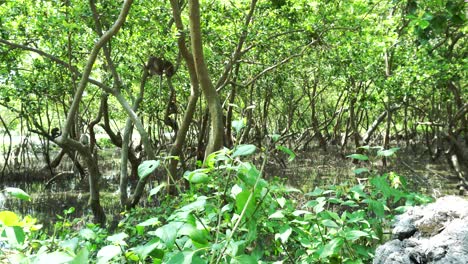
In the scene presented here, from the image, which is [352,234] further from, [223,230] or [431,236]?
[223,230]

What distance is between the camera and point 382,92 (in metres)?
10.2

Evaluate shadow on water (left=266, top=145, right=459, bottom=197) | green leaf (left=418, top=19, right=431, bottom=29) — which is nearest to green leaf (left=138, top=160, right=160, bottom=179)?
green leaf (left=418, top=19, right=431, bottom=29)

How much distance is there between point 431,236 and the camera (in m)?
1.55

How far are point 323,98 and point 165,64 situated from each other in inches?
691

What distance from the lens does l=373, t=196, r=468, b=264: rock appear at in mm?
1386

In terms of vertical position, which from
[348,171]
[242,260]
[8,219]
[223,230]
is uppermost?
[8,219]

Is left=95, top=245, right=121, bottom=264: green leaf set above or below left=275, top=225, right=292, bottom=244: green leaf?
→ above

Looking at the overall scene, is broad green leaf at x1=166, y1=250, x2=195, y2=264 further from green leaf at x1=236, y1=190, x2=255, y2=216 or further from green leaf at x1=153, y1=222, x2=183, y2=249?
green leaf at x1=236, y1=190, x2=255, y2=216

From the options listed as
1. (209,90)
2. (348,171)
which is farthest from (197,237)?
(348,171)

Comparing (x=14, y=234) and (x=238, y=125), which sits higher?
(x=238, y=125)

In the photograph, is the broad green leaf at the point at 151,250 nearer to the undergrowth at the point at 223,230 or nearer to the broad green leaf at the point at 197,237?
the undergrowth at the point at 223,230

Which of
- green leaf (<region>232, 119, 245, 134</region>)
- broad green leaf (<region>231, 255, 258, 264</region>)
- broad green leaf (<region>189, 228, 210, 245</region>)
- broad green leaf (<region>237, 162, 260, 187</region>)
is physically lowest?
broad green leaf (<region>231, 255, 258, 264</region>)

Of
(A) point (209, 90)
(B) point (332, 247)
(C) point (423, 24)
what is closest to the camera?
(B) point (332, 247)

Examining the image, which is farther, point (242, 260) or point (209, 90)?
point (209, 90)
